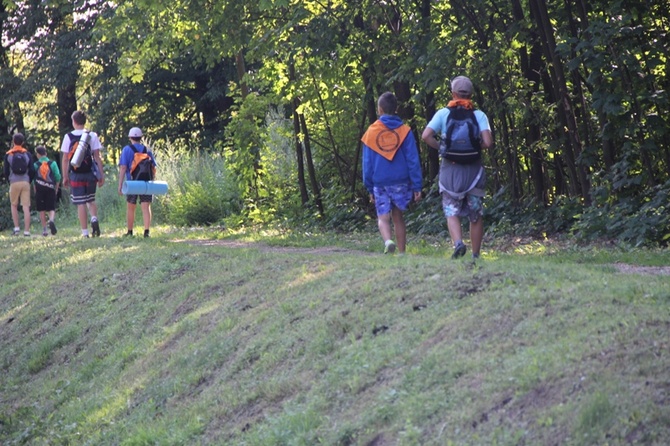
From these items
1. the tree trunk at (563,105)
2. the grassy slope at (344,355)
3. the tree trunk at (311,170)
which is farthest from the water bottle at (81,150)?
the tree trunk at (563,105)

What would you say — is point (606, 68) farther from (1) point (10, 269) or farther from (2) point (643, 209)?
(1) point (10, 269)

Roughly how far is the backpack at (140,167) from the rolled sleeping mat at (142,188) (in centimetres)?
17

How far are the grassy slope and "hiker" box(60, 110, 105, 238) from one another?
352 centimetres

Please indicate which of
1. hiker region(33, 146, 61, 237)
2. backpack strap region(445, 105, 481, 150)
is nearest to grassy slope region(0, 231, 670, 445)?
backpack strap region(445, 105, 481, 150)

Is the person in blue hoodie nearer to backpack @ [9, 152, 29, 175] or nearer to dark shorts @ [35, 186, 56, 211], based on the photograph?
backpack @ [9, 152, 29, 175]

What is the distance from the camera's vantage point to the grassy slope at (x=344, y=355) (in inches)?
208

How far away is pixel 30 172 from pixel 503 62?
8.95m

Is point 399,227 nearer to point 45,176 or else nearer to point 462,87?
point 462,87

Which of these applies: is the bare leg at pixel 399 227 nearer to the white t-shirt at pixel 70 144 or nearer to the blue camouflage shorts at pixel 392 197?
the blue camouflage shorts at pixel 392 197

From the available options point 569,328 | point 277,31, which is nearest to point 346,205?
point 277,31

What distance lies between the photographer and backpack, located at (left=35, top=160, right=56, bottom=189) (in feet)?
64.4

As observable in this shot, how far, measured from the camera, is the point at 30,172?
64.7 feet

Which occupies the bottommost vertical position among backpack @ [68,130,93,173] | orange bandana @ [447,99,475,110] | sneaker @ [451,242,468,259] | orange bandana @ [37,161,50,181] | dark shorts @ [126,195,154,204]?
sneaker @ [451,242,468,259]

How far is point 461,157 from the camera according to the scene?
979 cm
